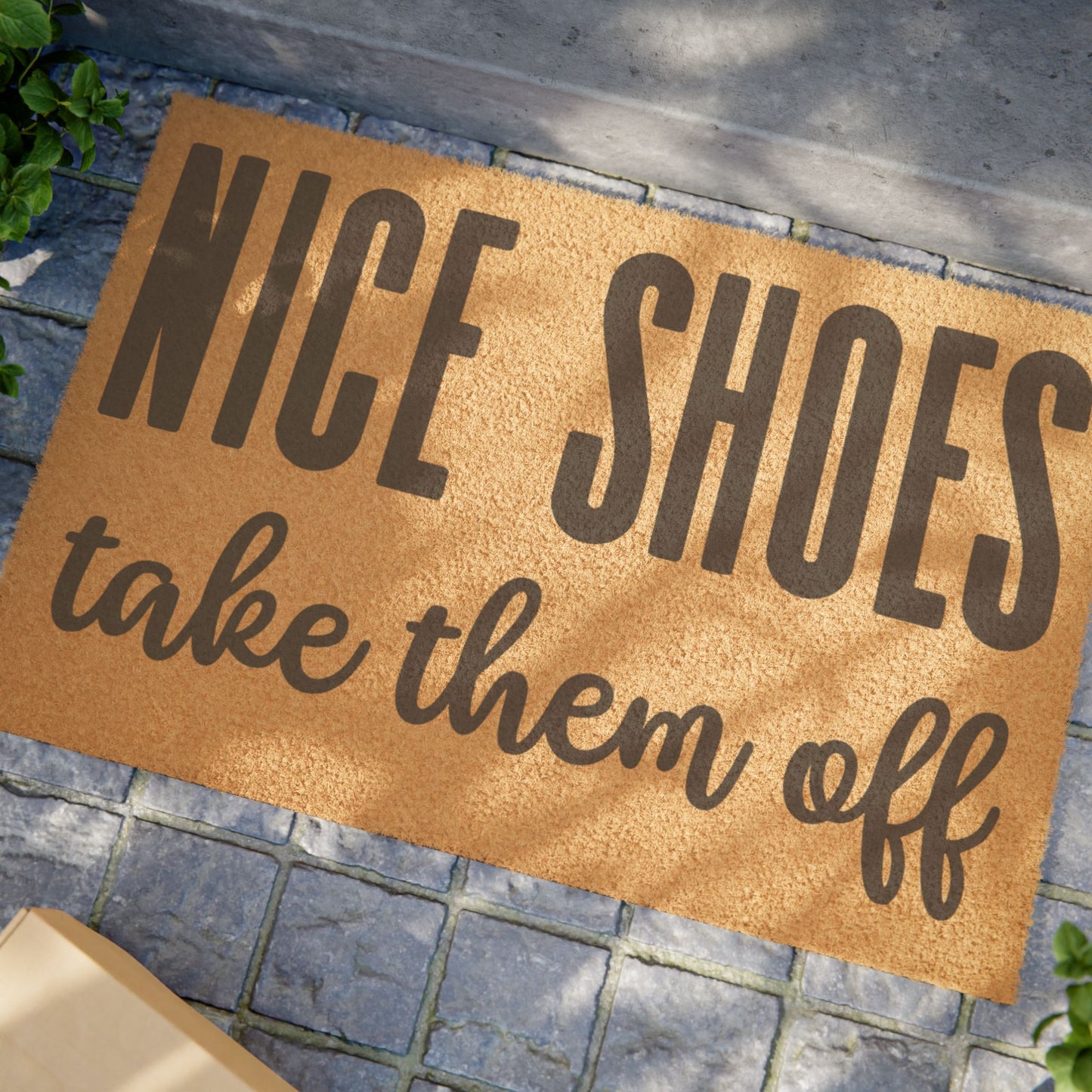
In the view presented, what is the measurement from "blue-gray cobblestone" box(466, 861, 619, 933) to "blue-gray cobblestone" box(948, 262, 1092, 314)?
1610 mm

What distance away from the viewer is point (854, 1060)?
1.83m

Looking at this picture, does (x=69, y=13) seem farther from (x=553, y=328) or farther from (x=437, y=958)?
(x=437, y=958)

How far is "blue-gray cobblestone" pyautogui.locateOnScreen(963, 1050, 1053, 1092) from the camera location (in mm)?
1839

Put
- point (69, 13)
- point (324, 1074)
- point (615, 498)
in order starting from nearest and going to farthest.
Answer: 1. point (69, 13)
2. point (324, 1074)
3. point (615, 498)

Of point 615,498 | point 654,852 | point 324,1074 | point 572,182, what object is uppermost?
point 572,182

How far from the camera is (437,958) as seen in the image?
1.85m

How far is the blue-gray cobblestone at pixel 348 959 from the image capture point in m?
1.83

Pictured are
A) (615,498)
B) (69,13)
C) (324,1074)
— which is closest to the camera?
(69,13)

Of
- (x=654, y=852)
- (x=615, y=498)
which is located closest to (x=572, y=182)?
(x=615, y=498)

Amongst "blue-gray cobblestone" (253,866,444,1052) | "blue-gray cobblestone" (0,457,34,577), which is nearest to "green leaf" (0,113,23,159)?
"blue-gray cobblestone" (0,457,34,577)

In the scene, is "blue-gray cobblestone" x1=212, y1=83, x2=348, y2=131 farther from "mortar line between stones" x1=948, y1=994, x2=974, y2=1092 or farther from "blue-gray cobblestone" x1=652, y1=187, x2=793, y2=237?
"mortar line between stones" x1=948, y1=994, x2=974, y2=1092

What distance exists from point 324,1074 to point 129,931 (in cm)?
51

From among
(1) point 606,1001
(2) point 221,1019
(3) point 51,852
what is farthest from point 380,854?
(3) point 51,852

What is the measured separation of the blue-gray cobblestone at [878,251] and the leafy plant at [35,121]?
59.7 inches
